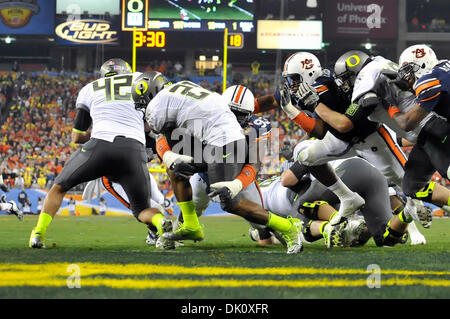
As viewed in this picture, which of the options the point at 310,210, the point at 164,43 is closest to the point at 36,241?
the point at 310,210

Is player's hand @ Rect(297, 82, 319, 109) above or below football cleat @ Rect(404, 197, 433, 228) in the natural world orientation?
above

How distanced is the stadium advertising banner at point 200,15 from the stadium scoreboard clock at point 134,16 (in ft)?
14.7

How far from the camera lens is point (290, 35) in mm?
26250

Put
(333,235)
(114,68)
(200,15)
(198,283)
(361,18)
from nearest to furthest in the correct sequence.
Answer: (198,283)
(333,235)
(114,68)
(200,15)
(361,18)

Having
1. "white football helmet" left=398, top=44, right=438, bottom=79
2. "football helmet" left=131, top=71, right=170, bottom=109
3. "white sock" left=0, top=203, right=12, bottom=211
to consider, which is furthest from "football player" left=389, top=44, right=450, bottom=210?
"white sock" left=0, top=203, right=12, bottom=211

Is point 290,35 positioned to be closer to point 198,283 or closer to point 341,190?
→ point 341,190

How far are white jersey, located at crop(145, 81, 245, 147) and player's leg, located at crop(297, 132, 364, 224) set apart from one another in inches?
36.1

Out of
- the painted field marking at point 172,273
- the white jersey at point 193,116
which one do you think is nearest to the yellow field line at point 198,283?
the painted field marking at point 172,273

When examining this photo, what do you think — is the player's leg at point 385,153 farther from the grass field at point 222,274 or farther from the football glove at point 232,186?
the football glove at point 232,186

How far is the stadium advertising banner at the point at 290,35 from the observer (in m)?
25.9

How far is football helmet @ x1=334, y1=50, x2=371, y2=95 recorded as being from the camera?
6250 millimetres

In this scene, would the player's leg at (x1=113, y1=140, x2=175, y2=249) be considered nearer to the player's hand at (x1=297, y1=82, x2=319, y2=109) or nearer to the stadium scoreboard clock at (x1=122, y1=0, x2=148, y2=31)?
the player's hand at (x1=297, y1=82, x2=319, y2=109)

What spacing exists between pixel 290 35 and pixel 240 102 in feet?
67.4
